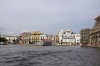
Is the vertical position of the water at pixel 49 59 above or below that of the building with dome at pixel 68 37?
below

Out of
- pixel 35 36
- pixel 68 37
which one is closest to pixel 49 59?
pixel 68 37

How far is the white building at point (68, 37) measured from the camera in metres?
161

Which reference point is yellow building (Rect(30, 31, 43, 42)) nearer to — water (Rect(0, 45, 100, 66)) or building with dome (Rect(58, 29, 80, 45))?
building with dome (Rect(58, 29, 80, 45))

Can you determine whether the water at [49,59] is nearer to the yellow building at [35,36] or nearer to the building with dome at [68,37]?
the building with dome at [68,37]

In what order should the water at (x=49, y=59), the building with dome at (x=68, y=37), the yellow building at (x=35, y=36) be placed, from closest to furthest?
the water at (x=49, y=59) → the building with dome at (x=68, y=37) → the yellow building at (x=35, y=36)

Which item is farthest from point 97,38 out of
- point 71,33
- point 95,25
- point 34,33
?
point 34,33

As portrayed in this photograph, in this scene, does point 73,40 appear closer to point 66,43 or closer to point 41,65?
point 66,43

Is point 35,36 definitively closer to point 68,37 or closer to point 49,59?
point 68,37

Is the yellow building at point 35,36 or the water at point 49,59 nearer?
the water at point 49,59

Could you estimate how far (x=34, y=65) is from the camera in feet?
78.9

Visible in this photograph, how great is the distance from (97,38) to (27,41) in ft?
348

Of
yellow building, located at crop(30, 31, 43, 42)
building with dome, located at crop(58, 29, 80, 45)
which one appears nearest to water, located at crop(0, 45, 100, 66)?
building with dome, located at crop(58, 29, 80, 45)

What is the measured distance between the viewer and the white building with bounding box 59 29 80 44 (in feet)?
528

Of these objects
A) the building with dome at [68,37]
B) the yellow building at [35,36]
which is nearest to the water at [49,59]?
the building with dome at [68,37]
